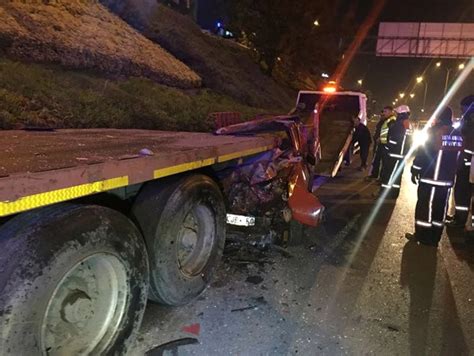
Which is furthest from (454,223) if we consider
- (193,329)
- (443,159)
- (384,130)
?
(193,329)

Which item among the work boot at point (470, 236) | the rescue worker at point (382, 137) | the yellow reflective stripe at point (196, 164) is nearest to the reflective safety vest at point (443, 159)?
the work boot at point (470, 236)

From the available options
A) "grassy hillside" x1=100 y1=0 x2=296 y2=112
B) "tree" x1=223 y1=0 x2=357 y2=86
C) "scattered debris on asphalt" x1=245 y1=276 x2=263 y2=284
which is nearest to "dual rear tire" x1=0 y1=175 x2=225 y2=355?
"scattered debris on asphalt" x1=245 y1=276 x2=263 y2=284

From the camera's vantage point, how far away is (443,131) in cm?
532

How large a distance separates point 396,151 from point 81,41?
330 inches

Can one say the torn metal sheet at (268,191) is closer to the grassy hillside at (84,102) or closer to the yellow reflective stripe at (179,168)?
the yellow reflective stripe at (179,168)

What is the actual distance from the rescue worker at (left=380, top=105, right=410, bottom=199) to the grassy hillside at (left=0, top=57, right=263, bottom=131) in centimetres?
485

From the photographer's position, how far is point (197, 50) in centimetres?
1917

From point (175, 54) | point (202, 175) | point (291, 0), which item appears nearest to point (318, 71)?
point (291, 0)

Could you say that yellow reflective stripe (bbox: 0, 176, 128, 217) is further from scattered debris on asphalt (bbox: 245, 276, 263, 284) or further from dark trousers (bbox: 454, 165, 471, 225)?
dark trousers (bbox: 454, 165, 471, 225)

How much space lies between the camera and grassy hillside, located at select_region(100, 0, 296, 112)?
57.0 ft

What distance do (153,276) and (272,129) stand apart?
313 centimetres

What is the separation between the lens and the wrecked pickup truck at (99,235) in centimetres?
192

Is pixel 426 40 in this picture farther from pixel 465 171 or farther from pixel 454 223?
pixel 454 223

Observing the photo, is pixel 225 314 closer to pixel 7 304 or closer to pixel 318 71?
→ pixel 7 304
